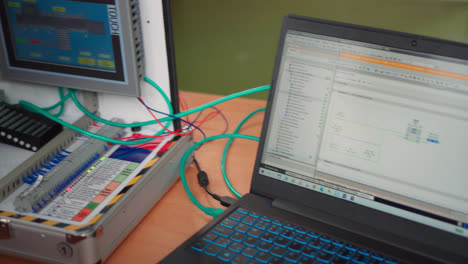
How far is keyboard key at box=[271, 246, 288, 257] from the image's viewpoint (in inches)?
24.1

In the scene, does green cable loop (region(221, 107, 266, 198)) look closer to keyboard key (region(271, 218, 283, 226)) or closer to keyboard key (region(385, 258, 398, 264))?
keyboard key (region(271, 218, 283, 226))

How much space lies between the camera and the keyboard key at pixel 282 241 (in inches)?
24.8

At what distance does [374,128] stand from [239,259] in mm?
278

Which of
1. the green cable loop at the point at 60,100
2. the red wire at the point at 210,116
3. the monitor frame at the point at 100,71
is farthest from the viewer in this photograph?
the red wire at the point at 210,116

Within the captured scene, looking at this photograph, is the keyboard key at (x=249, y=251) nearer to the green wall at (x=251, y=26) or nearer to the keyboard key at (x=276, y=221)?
the keyboard key at (x=276, y=221)

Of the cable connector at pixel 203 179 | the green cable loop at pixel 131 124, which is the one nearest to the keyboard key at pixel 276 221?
the cable connector at pixel 203 179

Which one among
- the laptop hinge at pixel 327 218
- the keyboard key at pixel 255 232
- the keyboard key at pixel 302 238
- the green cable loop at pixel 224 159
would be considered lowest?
the green cable loop at pixel 224 159

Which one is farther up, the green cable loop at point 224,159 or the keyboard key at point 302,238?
the keyboard key at point 302,238

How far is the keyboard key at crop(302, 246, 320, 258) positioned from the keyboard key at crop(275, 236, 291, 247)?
1.0 inches

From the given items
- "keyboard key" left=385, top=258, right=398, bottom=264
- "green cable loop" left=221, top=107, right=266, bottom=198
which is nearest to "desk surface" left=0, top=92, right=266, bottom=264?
"green cable loop" left=221, top=107, right=266, bottom=198

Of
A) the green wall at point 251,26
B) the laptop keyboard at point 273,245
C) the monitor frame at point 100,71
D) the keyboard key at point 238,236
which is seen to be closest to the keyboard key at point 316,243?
the laptop keyboard at point 273,245

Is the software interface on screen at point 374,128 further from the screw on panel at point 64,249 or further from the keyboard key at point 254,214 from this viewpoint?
the screw on panel at point 64,249

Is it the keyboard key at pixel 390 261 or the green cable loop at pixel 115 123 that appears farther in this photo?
the green cable loop at pixel 115 123

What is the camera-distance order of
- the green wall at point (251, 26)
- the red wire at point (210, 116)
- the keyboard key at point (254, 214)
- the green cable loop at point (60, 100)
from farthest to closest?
1. the green wall at point (251, 26)
2. the red wire at point (210, 116)
3. the green cable loop at point (60, 100)
4. the keyboard key at point (254, 214)
